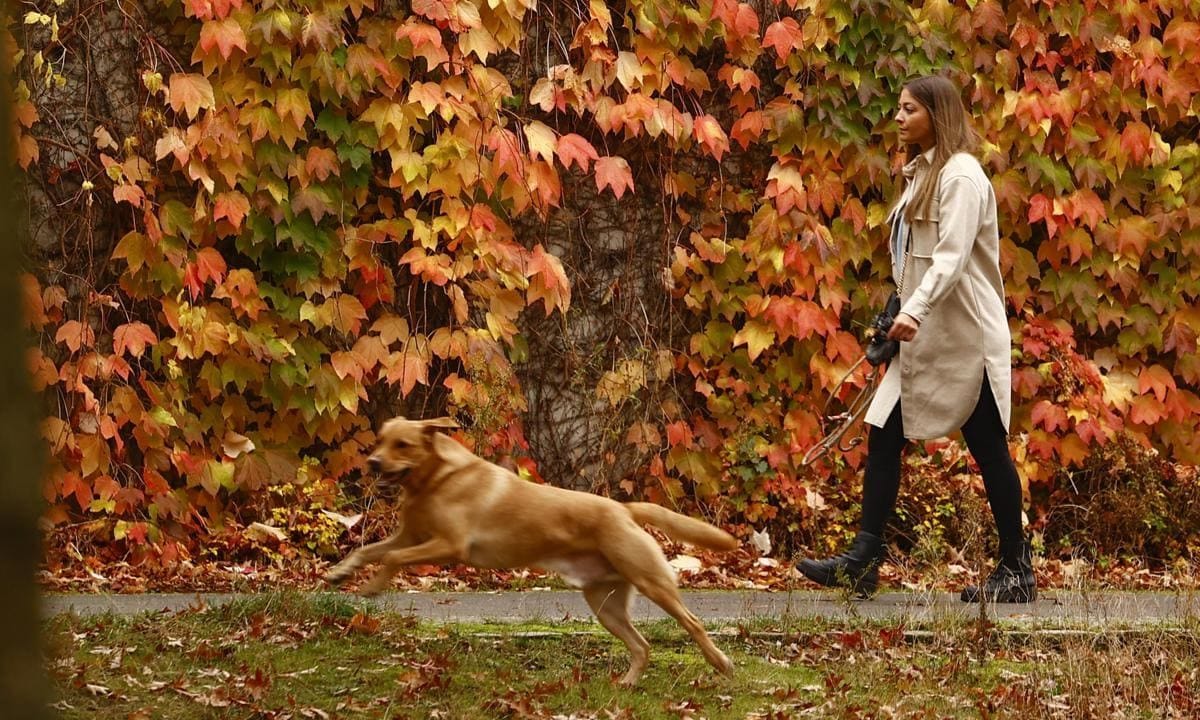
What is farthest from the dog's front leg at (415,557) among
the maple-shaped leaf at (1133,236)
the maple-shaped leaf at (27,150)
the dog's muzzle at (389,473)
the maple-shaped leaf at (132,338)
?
the maple-shaped leaf at (1133,236)

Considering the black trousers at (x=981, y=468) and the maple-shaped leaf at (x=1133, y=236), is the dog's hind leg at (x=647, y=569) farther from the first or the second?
the maple-shaped leaf at (x=1133, y=236)

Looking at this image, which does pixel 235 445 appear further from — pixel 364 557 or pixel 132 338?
pixel 364 557

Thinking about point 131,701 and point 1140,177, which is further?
point 1140,177

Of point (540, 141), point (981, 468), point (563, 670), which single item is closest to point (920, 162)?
point (981, 468)

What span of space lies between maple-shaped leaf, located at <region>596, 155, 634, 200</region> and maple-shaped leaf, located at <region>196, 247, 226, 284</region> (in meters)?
1.99

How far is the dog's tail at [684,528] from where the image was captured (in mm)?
4621

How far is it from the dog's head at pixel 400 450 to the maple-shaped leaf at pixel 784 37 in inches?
158

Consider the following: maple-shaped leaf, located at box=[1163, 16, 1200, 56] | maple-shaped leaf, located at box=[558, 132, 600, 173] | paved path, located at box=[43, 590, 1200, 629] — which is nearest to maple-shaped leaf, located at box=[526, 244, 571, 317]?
maple-shaped leaf, located at box=[558, 132, 600, 173]

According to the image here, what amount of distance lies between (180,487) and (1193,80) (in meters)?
6.08

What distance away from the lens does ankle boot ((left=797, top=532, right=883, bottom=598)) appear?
19.7 ft

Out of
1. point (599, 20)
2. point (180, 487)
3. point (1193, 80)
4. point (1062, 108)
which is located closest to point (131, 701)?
point (180, 487)

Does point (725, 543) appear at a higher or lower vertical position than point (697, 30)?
lower

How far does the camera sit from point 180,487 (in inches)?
289

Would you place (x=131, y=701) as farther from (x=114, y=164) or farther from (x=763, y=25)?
(x=763, y=25)
